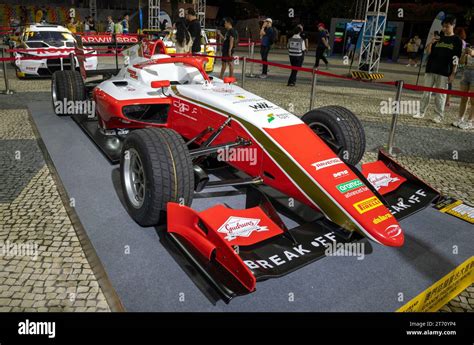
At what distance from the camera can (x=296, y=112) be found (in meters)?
7.85

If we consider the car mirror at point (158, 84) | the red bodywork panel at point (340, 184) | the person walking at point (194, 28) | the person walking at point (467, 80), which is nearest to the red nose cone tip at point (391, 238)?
the red bodywork panel at point (340, 184)

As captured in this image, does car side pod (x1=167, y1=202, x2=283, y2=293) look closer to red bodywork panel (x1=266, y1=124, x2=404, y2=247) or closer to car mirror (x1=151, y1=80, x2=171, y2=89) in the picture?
red bodywork panel (x1=266, y1=124, x2=404, y2=247)

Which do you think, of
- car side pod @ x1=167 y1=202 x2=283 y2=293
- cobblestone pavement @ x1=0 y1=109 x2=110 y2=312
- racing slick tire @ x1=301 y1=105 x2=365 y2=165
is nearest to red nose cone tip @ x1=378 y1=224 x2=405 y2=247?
car side pod @ x1=167 y1=202 x2=283 y2=293

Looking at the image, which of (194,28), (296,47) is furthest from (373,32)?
(194,28)

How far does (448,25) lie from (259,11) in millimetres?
32434

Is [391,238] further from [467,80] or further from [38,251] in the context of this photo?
[467,80]

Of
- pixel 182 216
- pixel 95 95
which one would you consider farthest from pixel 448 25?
pixel 182 216

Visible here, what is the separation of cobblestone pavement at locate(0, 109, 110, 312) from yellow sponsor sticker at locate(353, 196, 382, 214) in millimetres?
1747

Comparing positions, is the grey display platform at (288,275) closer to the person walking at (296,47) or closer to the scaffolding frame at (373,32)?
the person walking at (296,47)

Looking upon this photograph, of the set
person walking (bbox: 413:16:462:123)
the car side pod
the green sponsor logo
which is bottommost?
the car side pod

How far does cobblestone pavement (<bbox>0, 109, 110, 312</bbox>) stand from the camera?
2482 mm

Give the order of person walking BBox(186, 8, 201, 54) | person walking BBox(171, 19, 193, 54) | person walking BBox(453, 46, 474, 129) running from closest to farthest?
person walking BBox(453, 46, 474, 129) < person walking BBox(186, 8, 201, 54) < person walking BBox(171, 19, 193, 54)

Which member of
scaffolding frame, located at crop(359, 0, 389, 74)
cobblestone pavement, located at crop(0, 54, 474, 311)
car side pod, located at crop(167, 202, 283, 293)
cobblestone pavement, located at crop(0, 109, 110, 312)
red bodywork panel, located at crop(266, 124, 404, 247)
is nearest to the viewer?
car side pod, located at crop(167, 202, 283, 293)
